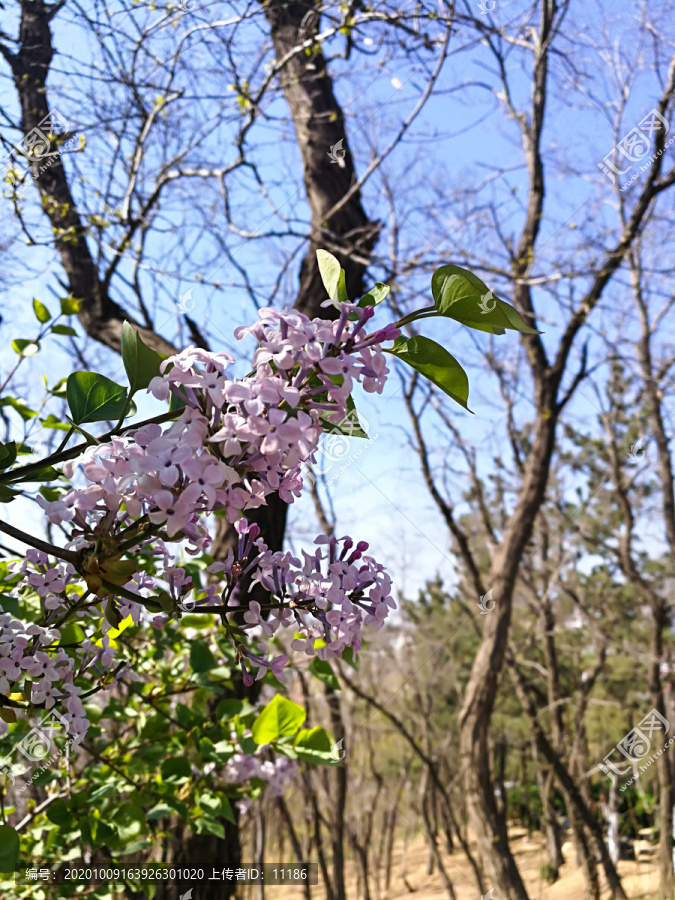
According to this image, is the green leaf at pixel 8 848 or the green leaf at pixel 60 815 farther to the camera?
the green leaf at pixel 60 815

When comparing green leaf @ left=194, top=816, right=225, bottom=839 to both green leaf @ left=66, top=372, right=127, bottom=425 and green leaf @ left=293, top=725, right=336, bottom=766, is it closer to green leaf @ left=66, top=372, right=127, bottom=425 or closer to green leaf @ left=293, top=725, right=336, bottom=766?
green leaf @ left=293, top=725, right=336, bottom=766

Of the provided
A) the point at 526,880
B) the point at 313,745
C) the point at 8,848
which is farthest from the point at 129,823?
the point at 526,880

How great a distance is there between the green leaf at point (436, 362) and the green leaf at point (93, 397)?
0.72 feet

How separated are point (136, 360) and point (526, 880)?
945 cm

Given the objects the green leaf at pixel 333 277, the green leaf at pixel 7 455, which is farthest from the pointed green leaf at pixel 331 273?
the green leaf at pixel 7 455

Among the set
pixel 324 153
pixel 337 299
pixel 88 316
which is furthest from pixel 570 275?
pixel 337 299

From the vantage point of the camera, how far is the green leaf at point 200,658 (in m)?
1.12

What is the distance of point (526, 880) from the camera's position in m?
8.03

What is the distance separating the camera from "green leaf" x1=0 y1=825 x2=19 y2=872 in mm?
500

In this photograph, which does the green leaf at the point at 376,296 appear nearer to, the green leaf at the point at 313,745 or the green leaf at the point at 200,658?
the green leaf at the point at 313,745

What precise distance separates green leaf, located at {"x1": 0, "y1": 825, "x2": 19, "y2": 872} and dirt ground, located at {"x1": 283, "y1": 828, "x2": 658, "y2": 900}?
19.8 ft

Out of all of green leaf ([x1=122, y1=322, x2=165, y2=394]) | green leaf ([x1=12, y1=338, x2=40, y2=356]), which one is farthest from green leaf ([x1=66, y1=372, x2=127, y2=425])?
green leaf ([x1=12, y1=338, x2=40, y2=356])

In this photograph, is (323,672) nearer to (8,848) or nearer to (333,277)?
(8,848)

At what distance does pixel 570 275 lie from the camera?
243 cm
